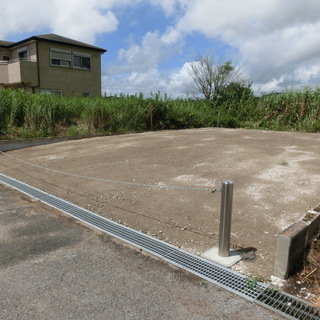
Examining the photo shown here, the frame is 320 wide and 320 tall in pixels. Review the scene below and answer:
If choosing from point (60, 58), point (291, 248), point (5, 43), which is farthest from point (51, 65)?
point (291, 248)

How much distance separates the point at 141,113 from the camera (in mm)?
12875

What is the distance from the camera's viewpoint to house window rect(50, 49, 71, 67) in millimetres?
20109

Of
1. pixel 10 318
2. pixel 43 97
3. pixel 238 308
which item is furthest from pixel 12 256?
pixel 43 97

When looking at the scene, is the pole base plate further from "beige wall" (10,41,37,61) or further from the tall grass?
"beige wall" (10,41,37,61)

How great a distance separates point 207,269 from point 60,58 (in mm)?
20931

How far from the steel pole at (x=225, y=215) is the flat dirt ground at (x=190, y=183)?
21 cm

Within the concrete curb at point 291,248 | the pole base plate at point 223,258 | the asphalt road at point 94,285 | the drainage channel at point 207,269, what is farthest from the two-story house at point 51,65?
the concrete curb at point 291,248

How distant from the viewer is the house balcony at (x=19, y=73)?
18609mm

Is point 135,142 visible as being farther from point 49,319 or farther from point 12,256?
point 49,319

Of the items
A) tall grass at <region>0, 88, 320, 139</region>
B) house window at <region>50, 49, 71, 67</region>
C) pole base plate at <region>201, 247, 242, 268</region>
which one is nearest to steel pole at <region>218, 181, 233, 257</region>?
pole base plate at <region>201, 247, 242, 268</region>

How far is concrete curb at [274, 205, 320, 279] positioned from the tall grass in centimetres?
893

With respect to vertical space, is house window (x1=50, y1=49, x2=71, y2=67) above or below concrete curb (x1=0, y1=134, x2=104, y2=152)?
above

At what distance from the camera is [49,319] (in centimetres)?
202

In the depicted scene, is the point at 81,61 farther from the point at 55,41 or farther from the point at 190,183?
the point at 190,183
